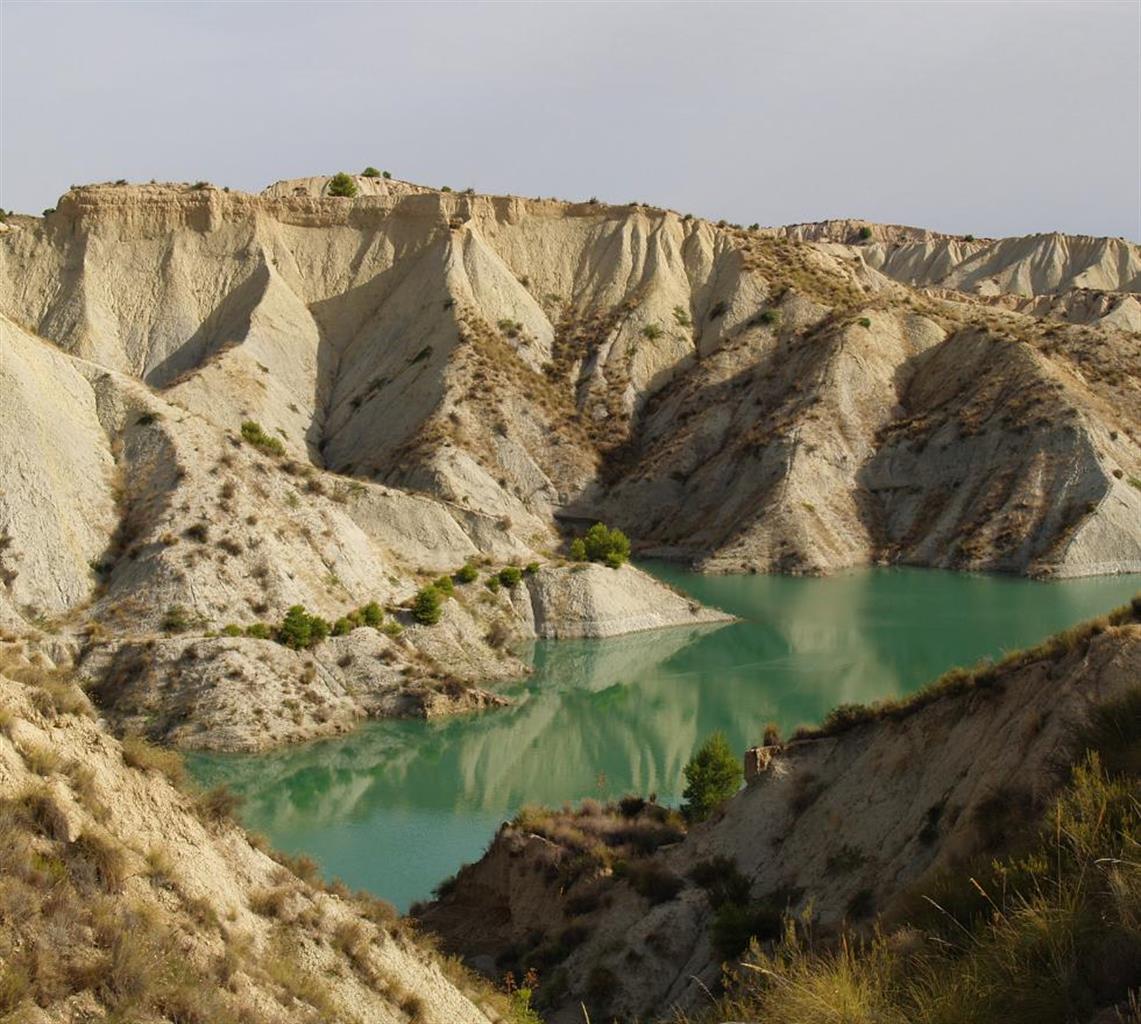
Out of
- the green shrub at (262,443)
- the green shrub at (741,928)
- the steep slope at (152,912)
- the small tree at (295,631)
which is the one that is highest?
the green shrub at (262,443)

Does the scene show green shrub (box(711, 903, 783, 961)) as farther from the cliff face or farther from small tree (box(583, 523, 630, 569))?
small tree (box(583, 523, 630, 569))

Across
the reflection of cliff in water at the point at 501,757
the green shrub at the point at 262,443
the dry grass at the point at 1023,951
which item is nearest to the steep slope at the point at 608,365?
the green shrub at the point at 262,443

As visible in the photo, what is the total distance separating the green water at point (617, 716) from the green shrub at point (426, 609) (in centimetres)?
398

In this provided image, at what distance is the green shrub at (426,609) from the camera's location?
4200cm

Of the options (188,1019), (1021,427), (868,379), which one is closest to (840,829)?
(188,1019)

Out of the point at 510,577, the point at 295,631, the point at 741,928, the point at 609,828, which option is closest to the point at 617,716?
the point at 510,577

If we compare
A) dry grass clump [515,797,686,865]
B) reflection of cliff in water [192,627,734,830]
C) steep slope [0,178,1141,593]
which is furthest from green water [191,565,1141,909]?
steep slope [0,178,1141,593]

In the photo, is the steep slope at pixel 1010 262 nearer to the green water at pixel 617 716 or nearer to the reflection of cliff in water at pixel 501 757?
the green water at pixel 617 716

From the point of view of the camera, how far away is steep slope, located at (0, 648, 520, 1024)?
30.6 feet

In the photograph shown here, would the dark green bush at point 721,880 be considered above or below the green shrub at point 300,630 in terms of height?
above

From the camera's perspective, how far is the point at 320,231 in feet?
302

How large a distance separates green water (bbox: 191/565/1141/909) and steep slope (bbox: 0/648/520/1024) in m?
11.1

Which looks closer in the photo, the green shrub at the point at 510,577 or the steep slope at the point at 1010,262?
the green shrub at the point at 510,577

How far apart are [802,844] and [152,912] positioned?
10.3 meters
